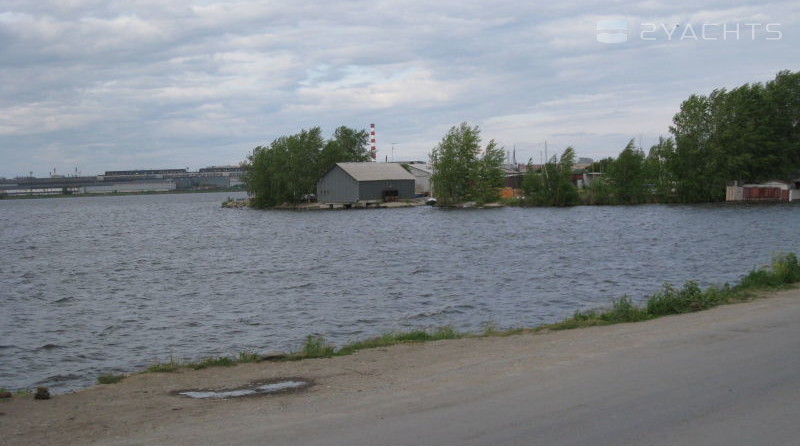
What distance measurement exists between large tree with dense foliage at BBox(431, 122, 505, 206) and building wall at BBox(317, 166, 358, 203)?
1273 centimetres

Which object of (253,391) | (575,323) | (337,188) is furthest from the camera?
(337,188)

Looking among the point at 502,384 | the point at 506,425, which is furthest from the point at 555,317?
the point at 506,425

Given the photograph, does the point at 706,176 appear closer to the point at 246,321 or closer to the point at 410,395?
the point at 246,321

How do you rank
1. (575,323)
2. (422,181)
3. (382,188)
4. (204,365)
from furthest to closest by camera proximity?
(422,181), (382,188), (575,323), (204,365)

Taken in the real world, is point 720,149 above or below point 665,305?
above

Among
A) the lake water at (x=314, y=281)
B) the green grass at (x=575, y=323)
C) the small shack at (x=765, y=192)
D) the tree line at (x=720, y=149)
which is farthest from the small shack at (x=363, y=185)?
the green grass at (x=575, y=323)

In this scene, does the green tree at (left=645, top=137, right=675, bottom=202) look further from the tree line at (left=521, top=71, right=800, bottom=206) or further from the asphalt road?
the asphalt road

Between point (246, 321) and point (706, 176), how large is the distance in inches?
2999

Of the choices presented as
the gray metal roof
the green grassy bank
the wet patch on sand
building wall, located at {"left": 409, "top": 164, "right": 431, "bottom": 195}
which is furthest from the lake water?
building wall, located at {"left": 409, "top": 164, "right": 431, "bottom": 195}

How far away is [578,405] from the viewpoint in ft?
25.8

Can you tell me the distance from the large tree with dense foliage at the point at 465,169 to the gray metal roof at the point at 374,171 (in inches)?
442

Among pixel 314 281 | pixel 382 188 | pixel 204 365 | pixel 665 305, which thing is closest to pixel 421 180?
pixel 382 188

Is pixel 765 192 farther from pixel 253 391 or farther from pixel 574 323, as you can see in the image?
pixel 253 391

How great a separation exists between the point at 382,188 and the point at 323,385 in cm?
9798
